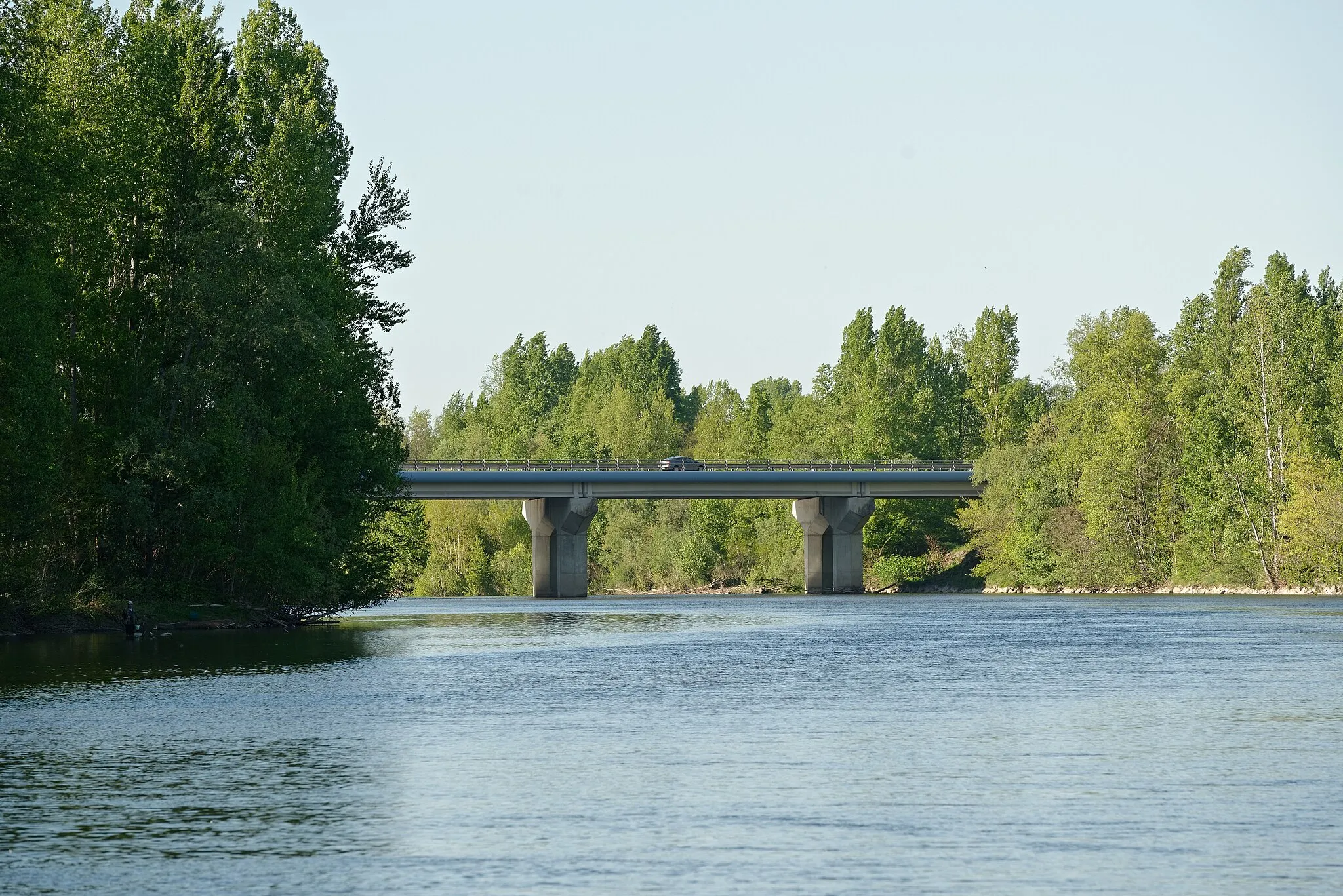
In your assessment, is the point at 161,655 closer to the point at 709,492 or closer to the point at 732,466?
the point at 709,492

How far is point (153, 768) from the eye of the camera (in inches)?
994

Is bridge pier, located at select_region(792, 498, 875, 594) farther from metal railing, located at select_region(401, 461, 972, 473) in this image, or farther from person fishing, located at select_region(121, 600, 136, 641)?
person fishing, located at select_region(121, 600, 136, 641)

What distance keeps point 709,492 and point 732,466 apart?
828cm

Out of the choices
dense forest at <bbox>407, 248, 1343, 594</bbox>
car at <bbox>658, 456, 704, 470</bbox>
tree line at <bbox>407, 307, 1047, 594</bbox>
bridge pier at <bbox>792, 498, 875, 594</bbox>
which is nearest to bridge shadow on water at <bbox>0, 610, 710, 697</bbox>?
dense forest at <bbox>407, 248, 1343, 594</bbox>

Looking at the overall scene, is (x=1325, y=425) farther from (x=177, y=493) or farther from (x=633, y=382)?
(x=633, y=382)

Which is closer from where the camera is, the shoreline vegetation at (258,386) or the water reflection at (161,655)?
the water reflection at (161,655)

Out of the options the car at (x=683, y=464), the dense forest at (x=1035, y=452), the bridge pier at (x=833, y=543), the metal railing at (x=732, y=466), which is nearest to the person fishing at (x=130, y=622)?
the dense forest at (x=1035, y=452)

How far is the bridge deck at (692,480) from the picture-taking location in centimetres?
11994

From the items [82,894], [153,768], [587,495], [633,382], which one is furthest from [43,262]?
[633,382]

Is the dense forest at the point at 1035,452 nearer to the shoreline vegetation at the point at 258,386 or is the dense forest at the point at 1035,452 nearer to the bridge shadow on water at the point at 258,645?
the shoreline vegetation at the point at 258,386

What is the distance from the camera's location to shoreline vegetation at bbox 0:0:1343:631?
5819 cm

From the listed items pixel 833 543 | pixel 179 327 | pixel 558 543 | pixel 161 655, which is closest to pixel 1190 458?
pixel 833 543

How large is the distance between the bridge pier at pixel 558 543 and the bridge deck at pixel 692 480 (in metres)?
2.53

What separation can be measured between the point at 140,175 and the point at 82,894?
53.4m
